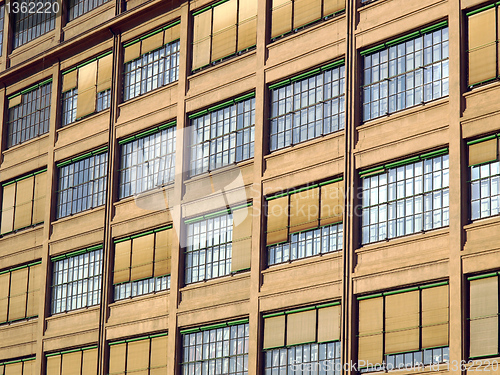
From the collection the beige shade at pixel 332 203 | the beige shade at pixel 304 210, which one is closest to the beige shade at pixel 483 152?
the beige shade at pixel 332 203

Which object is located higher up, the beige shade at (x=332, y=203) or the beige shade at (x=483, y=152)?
the beige shade at (x=483, y=152)

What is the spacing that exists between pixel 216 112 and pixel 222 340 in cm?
762

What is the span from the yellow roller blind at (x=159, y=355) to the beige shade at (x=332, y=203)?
24.1ft

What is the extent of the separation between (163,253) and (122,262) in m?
2.19

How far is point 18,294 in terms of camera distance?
3812 centimetres

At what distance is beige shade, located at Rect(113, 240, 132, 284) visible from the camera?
3397cm

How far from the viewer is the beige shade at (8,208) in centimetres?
3959

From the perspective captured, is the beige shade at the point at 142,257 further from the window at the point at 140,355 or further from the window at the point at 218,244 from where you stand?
the window at the point at 140,355

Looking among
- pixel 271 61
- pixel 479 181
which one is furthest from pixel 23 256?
pixel 479 181

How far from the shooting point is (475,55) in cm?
2525

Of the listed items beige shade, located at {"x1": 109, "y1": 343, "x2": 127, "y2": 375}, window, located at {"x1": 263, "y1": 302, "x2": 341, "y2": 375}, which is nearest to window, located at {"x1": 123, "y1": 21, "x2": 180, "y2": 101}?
beige shade, located at {"x1": 109, "y1": 343, "x2": 127, "y2": 375}

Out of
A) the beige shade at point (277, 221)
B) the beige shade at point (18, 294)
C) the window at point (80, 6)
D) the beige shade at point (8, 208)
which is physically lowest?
the beige shade at point (18, 294)

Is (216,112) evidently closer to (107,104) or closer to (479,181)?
(107,104)

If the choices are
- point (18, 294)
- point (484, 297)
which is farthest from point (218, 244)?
point (18, 294)
